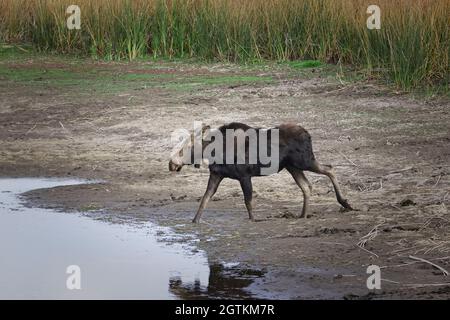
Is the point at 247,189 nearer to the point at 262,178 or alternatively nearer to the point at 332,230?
the point at 332,230

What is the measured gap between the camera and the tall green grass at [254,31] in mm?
16547

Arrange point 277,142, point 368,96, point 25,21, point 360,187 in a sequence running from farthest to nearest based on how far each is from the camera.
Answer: point 25,21, point 368,96, point 360,187, point 277,142

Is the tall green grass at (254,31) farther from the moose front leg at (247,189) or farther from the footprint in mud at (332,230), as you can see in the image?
the footprint in mud at (332,230)

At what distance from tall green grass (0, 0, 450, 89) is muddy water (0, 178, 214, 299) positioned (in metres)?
7.29

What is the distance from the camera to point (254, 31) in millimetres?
20812

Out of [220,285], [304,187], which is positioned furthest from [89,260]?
[304,187]

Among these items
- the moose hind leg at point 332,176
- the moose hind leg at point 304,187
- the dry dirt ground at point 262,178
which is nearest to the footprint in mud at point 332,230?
the dry dirt ground at point 262,178

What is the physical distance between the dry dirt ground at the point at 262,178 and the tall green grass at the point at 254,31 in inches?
24.7

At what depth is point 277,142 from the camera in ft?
33.6

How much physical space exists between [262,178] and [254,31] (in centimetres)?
885

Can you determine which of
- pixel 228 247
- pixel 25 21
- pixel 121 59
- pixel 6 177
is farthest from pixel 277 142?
pixel 25 21

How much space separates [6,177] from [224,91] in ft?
17.6
